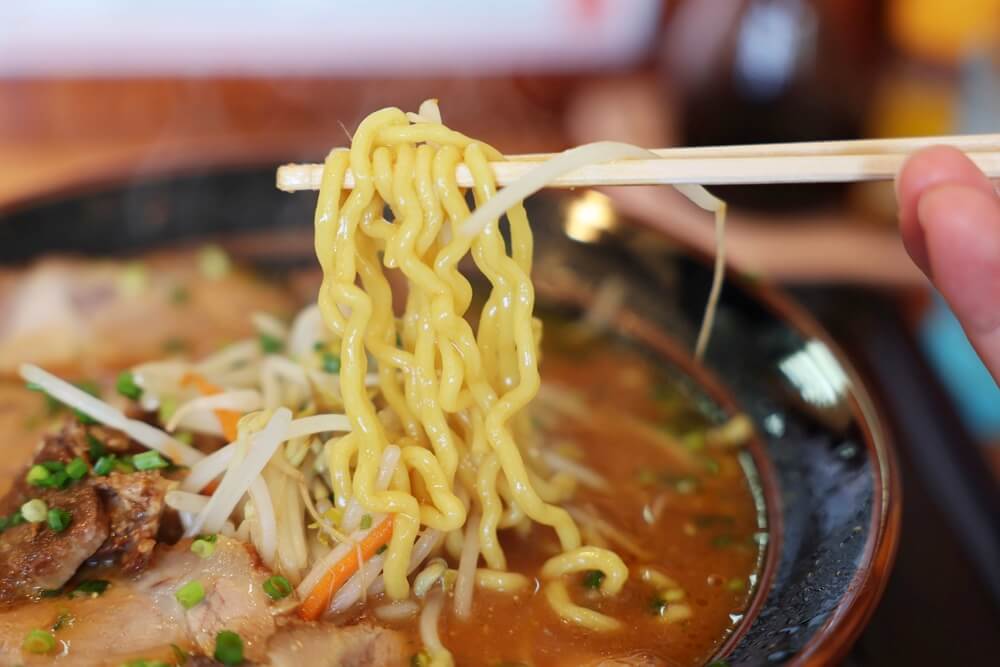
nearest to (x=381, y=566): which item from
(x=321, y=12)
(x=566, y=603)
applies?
(x=566, y=603)

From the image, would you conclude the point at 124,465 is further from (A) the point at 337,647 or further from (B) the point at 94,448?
(A) the point at 337,647

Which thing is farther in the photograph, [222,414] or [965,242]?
[222,414]

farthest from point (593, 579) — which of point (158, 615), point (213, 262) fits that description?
point (213, 262)

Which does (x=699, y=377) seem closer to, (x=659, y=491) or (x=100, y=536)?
(x=659, y=491)

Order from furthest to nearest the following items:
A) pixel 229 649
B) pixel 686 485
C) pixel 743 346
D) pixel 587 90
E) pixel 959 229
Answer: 1. pixel 587 90
2. pixel 743 346
3. pixel 686 485
4. pixel 229 649
5. pixel 959 229

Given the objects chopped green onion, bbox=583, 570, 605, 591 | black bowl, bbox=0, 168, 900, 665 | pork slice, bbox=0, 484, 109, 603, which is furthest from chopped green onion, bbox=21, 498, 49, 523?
black bowl, bbox=0, 168, 900, 665

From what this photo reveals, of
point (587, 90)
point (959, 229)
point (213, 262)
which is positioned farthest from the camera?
point (587, 90)
